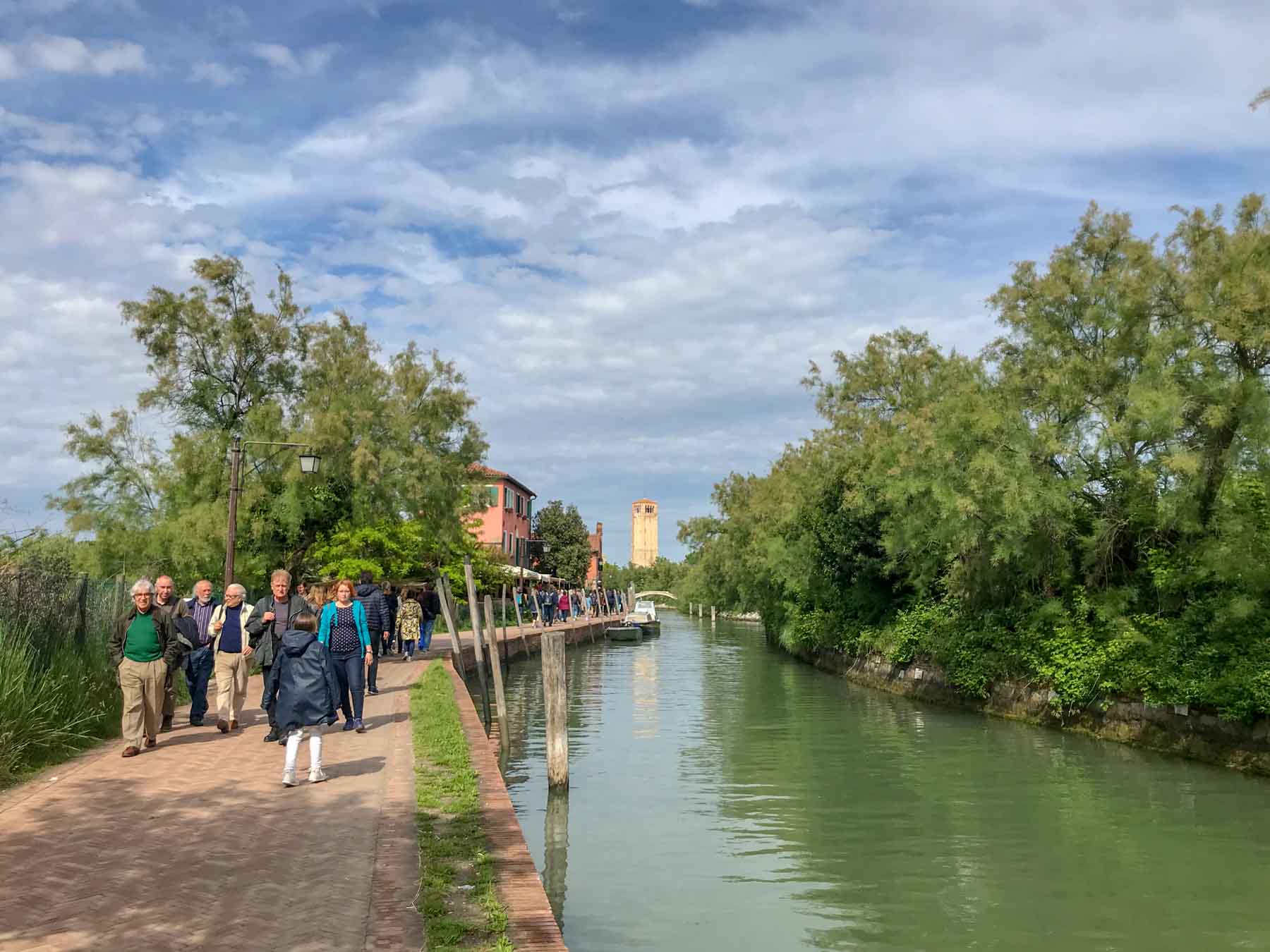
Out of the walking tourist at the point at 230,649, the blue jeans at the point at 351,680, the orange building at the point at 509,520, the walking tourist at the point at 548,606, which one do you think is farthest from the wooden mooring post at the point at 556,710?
the orange building at the point at 509,520

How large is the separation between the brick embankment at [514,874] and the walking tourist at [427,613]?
63.0 feet

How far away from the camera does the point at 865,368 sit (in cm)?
3762

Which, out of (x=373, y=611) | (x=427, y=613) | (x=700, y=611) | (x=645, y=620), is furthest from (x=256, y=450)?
(x=700, y=611)

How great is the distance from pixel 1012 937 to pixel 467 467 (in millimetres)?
30493

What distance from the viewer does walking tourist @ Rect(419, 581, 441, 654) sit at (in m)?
29.7

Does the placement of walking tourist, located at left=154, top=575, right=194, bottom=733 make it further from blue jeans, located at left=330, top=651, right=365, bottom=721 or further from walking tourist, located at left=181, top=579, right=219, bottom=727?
blue jeans, located at left=330, top=651, right=365, bottom=721

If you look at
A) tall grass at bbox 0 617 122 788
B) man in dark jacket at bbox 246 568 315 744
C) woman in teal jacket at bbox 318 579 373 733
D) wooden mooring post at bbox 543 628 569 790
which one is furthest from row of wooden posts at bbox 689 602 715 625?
man in dark jacket at bbox 246 568 315 744

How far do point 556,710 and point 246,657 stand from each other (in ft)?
12.5

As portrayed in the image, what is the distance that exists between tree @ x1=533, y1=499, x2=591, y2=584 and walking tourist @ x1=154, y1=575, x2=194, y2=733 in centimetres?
7068

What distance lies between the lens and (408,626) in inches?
1047

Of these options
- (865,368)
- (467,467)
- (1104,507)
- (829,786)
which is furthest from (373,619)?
(865,368)

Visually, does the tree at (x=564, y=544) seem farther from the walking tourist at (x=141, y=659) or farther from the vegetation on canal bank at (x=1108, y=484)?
the walking tourist at (x=141, y=659)

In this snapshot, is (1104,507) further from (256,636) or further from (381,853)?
(381,853)

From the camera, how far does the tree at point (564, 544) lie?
84312mm
